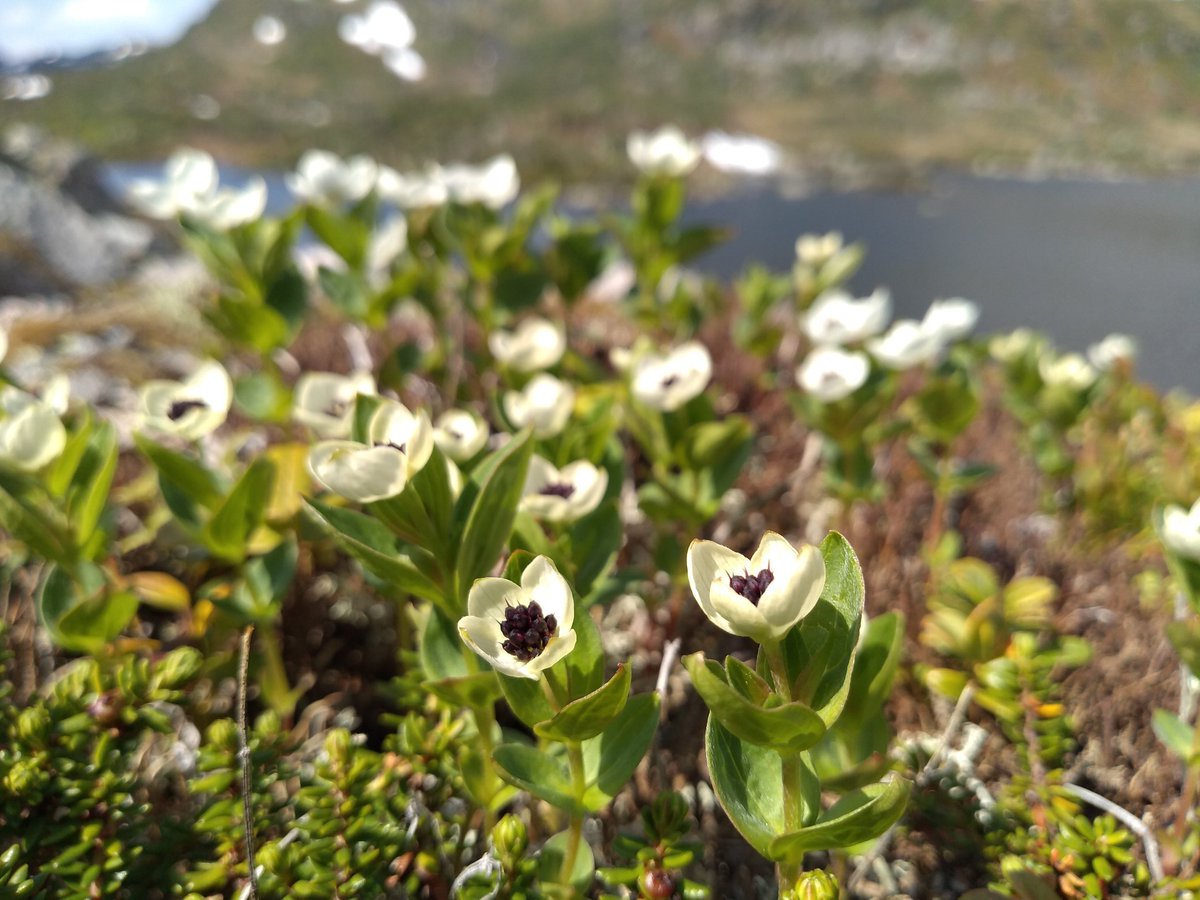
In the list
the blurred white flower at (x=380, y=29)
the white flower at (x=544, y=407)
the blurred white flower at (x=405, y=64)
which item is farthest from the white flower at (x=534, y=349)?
the blurred white flower at (x=380, y=29)

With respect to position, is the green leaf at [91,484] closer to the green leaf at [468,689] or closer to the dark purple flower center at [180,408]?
the dark purple flower center at [180,408]

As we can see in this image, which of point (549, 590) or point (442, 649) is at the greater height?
point (549, 590)

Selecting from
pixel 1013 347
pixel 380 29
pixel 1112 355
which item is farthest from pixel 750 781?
pixel 380 29

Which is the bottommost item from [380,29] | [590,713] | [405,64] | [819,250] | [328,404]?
[405,64]

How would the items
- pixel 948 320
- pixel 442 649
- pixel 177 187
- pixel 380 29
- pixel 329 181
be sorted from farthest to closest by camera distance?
pixel 380 29 → pixel 329 181 → pixel 177 187 → pixel 948 320 → pixel 442 649

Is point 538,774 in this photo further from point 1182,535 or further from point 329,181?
point 329,181

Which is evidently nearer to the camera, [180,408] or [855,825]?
[855,825]

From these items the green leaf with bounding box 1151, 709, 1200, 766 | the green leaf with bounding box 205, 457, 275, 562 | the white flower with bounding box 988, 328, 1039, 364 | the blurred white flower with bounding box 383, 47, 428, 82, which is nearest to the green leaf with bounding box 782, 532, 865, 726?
the green leaf with bounding box 1151, 709, 1200, 766

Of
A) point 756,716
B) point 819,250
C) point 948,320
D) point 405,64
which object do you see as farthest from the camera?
point 405,64
